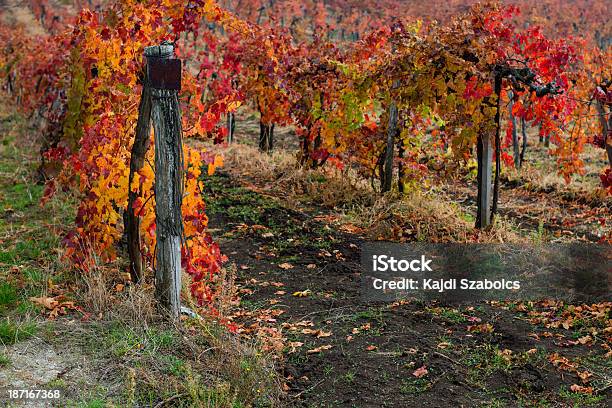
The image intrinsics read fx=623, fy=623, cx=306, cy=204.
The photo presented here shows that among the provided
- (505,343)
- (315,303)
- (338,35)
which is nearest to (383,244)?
(315,303)

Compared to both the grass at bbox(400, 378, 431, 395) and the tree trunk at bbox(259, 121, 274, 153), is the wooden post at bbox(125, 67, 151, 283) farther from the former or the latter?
the tree trunk at bbox(259, 121, 274, 153)

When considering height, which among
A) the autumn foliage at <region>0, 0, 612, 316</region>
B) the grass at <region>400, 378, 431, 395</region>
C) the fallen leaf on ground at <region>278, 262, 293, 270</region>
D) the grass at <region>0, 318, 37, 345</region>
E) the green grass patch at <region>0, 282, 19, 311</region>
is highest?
the autumn foliage at <region>0, 0, 612, 316</region>

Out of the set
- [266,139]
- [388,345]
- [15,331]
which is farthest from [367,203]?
[15,331]

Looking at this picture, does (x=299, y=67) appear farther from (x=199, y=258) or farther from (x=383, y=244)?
(x=199, y=258)

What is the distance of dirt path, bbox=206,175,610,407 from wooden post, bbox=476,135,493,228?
1537 mm

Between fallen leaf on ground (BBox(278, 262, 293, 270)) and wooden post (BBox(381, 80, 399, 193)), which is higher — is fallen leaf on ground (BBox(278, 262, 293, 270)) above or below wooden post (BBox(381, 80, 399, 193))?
below

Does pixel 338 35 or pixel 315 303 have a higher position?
pixel 338 35

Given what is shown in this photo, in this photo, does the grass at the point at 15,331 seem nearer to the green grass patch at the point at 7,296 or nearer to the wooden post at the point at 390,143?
the green grass patch at the point at 7,296

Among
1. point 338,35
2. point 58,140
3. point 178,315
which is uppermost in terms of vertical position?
point 338,35

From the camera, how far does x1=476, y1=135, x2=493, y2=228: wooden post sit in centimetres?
680

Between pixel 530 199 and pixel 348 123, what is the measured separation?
3.59 m

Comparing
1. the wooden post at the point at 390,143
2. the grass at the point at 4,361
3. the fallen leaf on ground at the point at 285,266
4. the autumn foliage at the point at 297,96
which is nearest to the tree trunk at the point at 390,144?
the wooden post at the point at 390,143

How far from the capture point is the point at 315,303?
17.3ft

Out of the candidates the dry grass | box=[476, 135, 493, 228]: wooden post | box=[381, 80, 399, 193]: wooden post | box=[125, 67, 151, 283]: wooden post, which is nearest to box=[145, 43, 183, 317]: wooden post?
box=[125, 67, 151, 283]: wooden post
